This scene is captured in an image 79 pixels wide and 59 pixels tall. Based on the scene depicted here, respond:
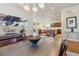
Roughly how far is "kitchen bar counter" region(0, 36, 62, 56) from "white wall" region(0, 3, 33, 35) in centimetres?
23

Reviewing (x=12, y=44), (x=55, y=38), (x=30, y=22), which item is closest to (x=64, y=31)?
(x=55, y=38)

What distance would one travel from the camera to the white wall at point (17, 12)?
67.6 inches

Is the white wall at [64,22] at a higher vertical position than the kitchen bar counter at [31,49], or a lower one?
higher

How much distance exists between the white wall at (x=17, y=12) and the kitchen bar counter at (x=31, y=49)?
233mm

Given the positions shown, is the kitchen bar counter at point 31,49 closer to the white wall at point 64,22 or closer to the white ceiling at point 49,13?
the white wall at point 64,22

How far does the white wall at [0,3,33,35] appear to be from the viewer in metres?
1.72

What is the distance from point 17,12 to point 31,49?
568mm

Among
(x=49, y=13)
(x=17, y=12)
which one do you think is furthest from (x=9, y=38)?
(x=49, y=13)

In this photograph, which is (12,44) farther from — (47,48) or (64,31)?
(64,31)

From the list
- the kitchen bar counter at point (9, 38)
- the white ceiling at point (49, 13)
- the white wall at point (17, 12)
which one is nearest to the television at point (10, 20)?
the white wall at point (17, 12)

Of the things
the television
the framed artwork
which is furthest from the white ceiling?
the television

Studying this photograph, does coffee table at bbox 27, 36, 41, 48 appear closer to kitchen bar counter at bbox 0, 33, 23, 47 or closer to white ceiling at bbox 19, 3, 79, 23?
kitchen bar counter at bbox 0, 33, 23, 47

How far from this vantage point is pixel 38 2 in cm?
187

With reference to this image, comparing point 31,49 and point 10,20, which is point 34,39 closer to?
point 31,49
